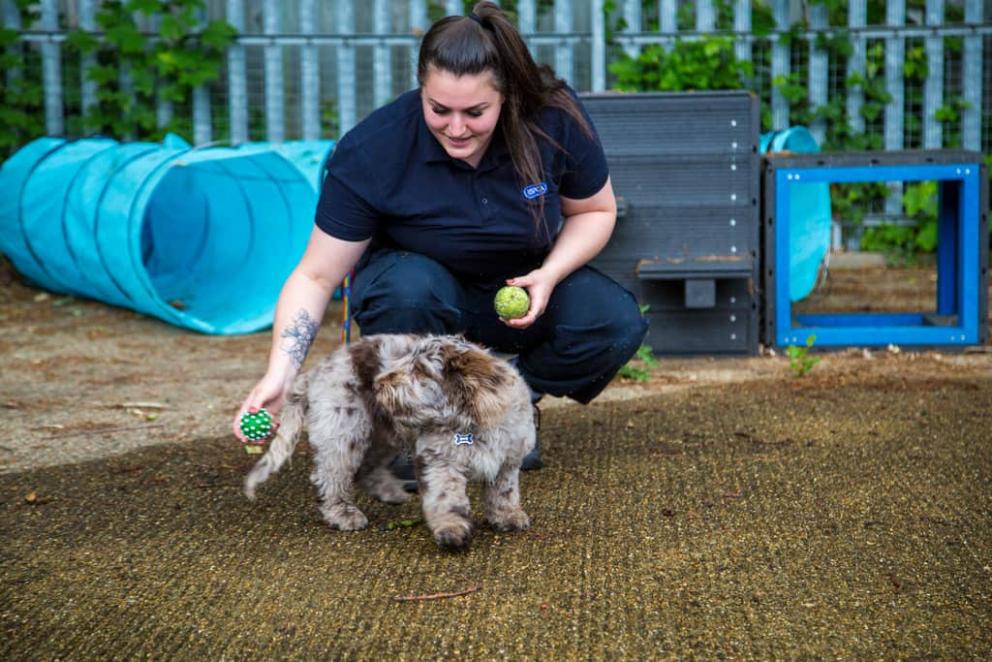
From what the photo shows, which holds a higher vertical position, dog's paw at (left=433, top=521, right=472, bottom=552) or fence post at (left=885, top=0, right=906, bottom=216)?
fence post at (left=885, top=0, right=906, bottom=216)

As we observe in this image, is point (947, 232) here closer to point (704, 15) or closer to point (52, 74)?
point (704, 15)

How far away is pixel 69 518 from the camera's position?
316 centimetres

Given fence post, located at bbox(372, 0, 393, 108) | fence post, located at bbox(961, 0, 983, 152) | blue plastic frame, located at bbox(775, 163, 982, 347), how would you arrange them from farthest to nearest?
1. fence post, located at bbox(372, 0, 393, 108)
2. fence post, located at bbox(961, 0, 983, 152)
3. blue plastic frame, located at bbox(775, 163, 982, 347)

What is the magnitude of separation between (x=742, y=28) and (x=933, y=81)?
140cm

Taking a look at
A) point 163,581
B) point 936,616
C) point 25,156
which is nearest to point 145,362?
point 25,156

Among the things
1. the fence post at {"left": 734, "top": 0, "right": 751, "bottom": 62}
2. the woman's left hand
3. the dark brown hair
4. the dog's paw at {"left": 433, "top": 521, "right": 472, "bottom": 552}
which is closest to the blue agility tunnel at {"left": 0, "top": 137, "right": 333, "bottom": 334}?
the dark brown hair

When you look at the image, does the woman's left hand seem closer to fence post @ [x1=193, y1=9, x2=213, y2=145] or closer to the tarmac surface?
the tarmac surface

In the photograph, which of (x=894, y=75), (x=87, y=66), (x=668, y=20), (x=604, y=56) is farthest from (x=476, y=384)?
(x=894, y=75)

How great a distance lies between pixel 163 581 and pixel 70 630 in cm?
29

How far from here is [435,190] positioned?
3.26 meters

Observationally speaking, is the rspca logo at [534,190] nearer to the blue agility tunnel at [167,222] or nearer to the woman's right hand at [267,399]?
the woman's right hand at [267,399]

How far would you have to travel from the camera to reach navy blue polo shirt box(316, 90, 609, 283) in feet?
10.6

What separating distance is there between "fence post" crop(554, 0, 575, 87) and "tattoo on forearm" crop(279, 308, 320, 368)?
236 inches

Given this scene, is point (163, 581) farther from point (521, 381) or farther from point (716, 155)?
point (716, 155)
